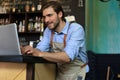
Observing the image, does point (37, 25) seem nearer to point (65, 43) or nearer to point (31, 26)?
point (31, 26)

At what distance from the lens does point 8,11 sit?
18.2 feet

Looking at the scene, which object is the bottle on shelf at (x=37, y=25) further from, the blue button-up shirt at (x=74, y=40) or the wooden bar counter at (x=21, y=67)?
the wooden bar counter at (x=21, y=67)

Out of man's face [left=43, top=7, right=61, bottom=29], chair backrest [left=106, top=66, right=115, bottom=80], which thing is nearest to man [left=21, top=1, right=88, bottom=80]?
man's face [left=43, top=7, right=61, bottom=29]

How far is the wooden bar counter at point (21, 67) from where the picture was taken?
5.83 ft

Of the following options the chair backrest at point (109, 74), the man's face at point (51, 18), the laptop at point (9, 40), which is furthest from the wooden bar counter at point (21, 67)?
the chair backrest at point (109, 74)

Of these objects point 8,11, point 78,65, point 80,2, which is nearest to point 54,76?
point 78,65

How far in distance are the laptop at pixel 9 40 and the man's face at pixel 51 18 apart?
1.96 feet

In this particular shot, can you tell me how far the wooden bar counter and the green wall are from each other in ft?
10.7

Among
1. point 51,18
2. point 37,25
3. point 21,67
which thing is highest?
point 51,18

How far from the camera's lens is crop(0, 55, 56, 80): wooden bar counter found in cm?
178

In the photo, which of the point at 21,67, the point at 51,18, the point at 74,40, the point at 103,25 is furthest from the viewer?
the point at 103,25

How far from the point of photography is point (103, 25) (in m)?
5.20

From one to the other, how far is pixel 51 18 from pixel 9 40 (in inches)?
25.6

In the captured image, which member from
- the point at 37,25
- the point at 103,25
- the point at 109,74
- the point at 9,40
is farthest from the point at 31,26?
the point at 9,40
